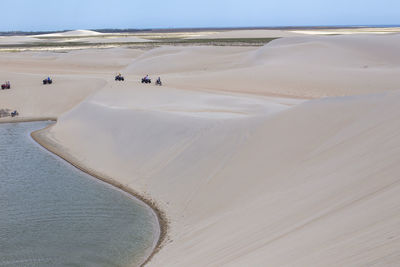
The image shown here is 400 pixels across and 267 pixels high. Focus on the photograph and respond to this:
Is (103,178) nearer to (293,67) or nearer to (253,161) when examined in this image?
(253,161)

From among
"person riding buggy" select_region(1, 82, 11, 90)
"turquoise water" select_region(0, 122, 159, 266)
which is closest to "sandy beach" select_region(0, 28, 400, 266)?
"turquoise water" select_region(0, 122, 159, 266)

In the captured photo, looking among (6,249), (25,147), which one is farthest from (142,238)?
(25,147)

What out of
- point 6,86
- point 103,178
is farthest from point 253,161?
point 6,86

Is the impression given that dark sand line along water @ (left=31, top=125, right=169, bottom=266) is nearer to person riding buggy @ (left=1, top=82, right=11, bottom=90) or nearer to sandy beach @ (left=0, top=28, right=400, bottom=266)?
sandy beach @ (left=0, top=28, right=400, bottom=266)

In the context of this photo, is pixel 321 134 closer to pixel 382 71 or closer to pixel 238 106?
pixel 238 106

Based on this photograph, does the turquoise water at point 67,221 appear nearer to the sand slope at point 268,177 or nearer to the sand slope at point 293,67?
the sand slope at point 268,177

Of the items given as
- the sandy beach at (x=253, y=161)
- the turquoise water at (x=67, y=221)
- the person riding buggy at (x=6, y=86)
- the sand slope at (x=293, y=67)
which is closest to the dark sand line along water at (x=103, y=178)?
the sandy beach at (x=253, y=161)
